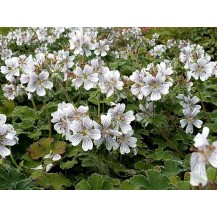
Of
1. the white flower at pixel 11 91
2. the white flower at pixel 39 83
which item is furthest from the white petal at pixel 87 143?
the white flower at pixel 11 91

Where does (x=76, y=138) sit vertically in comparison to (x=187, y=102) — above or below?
below

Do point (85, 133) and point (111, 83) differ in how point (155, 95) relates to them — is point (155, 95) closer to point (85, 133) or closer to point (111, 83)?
point (111, 83)

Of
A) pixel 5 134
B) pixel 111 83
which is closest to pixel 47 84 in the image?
pixel 111 83

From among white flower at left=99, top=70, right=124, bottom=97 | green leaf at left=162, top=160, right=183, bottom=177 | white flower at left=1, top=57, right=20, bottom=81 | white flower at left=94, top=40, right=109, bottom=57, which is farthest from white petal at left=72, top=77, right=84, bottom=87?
white flower at left=94, top=40, right=109, bottom=57

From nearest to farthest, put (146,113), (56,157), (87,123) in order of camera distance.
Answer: (87,123) → (56,157) → (146,113)

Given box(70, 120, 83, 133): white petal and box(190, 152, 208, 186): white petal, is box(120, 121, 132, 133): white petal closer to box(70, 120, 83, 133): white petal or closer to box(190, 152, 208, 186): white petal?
box(70, 120, 83, 133): white petal

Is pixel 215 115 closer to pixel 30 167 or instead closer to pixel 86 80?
pixel 86 80

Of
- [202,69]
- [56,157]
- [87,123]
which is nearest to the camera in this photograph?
[87,123]

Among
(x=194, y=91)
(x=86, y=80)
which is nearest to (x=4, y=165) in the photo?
(x=86, y=80)
